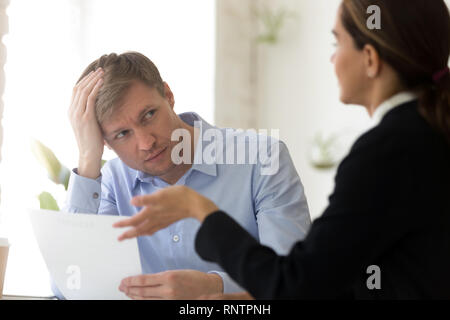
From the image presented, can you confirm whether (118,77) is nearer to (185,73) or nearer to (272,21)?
(185,73)

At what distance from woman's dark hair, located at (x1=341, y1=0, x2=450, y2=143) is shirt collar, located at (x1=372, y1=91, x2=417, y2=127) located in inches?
0.7

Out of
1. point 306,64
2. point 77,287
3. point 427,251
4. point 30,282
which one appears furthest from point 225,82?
point 427,251

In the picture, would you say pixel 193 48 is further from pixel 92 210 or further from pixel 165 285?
pixel 165 285

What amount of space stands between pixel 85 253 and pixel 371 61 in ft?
2.24

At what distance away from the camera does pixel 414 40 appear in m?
0.87

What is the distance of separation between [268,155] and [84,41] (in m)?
1.43

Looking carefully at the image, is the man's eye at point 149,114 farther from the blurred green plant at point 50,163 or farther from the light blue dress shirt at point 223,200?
the blurred green plant at point 50,163

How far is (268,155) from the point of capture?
147 centimetres

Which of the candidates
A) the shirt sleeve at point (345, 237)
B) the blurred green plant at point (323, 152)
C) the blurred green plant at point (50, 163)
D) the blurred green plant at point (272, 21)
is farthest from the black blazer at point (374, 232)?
the blurred green plant at point (272, 21)

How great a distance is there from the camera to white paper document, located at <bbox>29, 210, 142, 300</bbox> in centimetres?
104

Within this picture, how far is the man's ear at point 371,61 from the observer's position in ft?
2.90

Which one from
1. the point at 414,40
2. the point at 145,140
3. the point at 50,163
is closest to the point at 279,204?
the point at 145,140

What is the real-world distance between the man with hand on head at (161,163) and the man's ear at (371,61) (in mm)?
513

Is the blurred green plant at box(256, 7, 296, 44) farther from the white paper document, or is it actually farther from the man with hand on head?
the white paper document
